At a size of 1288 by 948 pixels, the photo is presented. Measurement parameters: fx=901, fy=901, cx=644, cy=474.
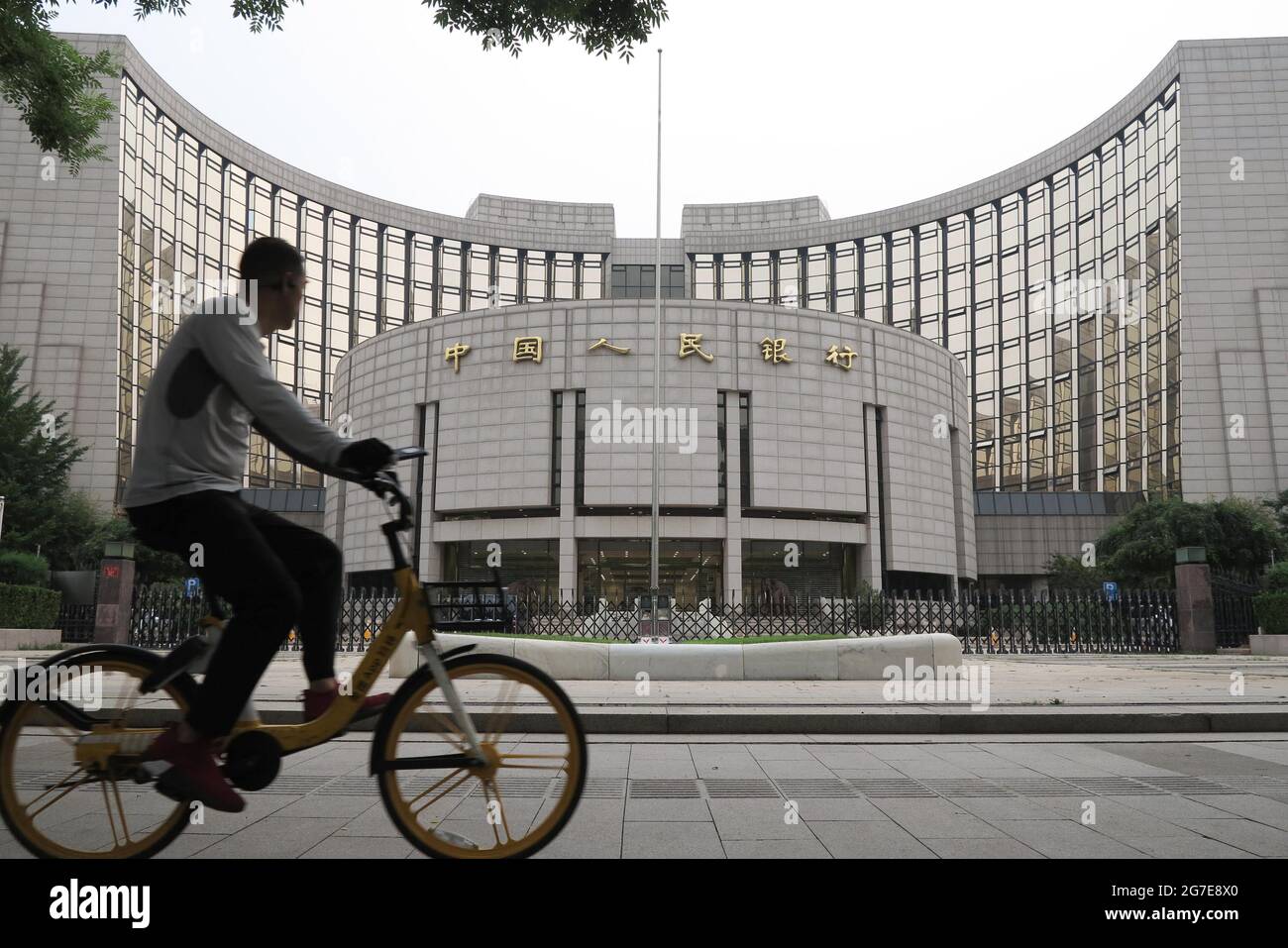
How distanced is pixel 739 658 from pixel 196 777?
11.8 meters

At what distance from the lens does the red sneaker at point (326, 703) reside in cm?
320

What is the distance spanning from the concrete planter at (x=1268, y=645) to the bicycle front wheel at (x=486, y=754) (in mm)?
26576

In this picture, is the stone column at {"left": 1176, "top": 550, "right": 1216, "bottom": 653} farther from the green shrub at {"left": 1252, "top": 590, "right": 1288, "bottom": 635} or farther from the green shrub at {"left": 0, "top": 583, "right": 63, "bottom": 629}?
the green shrub at {"left": 0, "top": 583, "right": 63, "bottom": 629}

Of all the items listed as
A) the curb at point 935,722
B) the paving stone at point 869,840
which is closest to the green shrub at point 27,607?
the curb at point 935,722

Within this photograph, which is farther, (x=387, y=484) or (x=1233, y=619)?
(x=1233, y=619)

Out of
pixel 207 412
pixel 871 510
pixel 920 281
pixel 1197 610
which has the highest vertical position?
pixel 920 281

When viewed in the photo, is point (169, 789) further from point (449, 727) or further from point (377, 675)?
point (449, 727)

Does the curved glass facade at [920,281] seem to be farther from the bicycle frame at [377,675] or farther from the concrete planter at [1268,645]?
the bicycle frame at [377,675]

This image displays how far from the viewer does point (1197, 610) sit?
24.0 m

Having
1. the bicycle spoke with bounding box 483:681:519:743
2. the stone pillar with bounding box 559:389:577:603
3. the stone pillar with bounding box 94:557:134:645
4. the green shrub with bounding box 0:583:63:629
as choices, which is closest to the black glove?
the bicycle spoke with bounding box 483:681:519:743

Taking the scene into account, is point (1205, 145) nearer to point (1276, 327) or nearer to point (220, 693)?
point (1276, 327)

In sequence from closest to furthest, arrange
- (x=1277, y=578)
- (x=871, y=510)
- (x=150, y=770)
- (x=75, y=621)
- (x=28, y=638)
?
(x=150, y=770) < (x=28, y=638) < (x=75, y=621) < (x=1277, y=578) < (x=871, y=510)

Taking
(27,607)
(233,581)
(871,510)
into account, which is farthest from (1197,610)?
(871,510)
